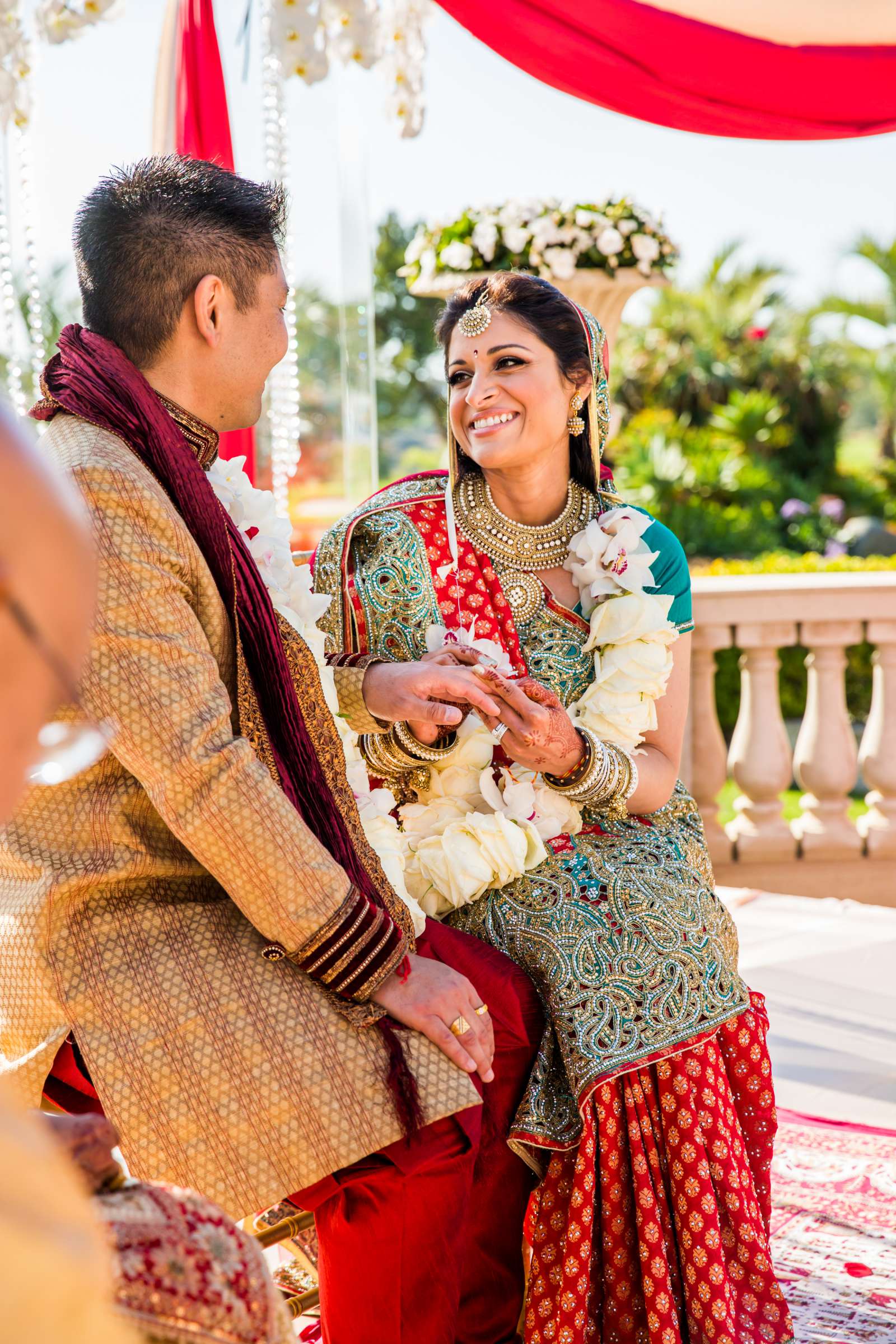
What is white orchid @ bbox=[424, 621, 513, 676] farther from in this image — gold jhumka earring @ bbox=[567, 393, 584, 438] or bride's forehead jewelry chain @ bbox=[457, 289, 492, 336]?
bride's forehead jewelry chain @ bbox=[457, 289, 492, 336]

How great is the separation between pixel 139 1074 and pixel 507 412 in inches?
61.6

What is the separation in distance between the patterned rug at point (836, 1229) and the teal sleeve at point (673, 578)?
1.34 metres

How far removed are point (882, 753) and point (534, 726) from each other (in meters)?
3.16

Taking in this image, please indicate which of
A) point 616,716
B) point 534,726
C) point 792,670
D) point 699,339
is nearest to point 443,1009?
point 534,726

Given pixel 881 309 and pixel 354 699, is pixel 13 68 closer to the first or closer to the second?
pixel 354 699

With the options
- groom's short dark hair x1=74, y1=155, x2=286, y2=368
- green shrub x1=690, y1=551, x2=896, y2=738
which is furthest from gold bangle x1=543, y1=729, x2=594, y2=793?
green shrub x1=690, y1=551, x2=896, y2=738

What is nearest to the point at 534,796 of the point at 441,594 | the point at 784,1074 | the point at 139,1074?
the point at 441,594

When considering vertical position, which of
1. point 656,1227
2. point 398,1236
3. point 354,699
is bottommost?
point 656,1227

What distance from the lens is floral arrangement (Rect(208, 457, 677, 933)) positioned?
2.26 meters

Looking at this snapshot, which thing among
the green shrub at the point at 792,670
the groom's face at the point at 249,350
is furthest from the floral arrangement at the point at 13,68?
the green shrub at the point at 792,670

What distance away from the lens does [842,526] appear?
18547mm

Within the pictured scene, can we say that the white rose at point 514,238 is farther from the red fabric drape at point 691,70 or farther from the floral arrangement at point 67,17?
the floral arrangement at point 67,17

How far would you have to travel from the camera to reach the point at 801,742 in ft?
16.8

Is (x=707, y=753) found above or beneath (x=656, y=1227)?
above
